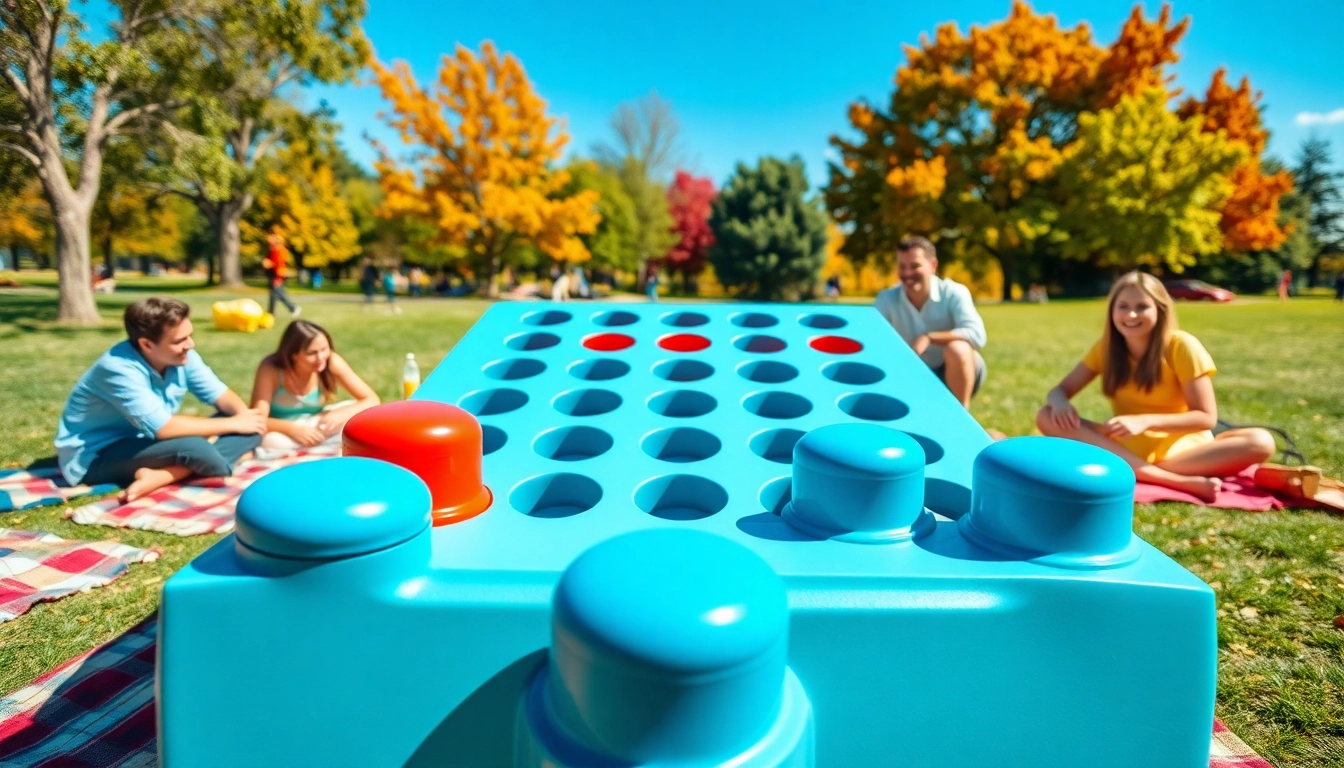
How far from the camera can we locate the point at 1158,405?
11.6ft

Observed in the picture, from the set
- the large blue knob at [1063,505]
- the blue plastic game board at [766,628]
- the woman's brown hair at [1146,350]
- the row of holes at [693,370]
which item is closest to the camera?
the blue plastic game board at [766,628]

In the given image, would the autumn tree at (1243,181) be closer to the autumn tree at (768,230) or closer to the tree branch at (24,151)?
the autumn tree at (768,230)

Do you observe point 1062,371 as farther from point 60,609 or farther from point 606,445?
point 60,609

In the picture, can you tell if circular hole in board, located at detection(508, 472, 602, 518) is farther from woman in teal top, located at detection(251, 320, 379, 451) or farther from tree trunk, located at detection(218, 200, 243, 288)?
tree trunk, located at detection(218, 200, 243, 288)

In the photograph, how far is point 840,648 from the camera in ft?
4.19

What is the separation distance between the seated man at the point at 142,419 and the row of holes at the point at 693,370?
191cm

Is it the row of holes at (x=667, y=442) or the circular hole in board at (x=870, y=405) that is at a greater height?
the circular hole in board at (x=870, y=405)

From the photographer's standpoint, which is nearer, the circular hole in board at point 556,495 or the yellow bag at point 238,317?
the circular hole in board at point 556,495

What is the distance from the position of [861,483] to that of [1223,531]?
2617 mm

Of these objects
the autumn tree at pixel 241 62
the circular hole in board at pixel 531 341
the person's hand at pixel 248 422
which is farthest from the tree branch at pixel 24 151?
the circular hole in board at pixel 531 341

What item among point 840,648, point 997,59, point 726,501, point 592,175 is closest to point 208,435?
point 726,501

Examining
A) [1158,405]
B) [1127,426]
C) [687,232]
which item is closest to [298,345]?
[1127,426]

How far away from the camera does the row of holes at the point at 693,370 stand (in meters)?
2.61

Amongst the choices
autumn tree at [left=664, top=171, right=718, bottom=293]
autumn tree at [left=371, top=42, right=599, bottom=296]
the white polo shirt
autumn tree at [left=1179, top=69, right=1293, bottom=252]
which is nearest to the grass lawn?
the white polo shirt
